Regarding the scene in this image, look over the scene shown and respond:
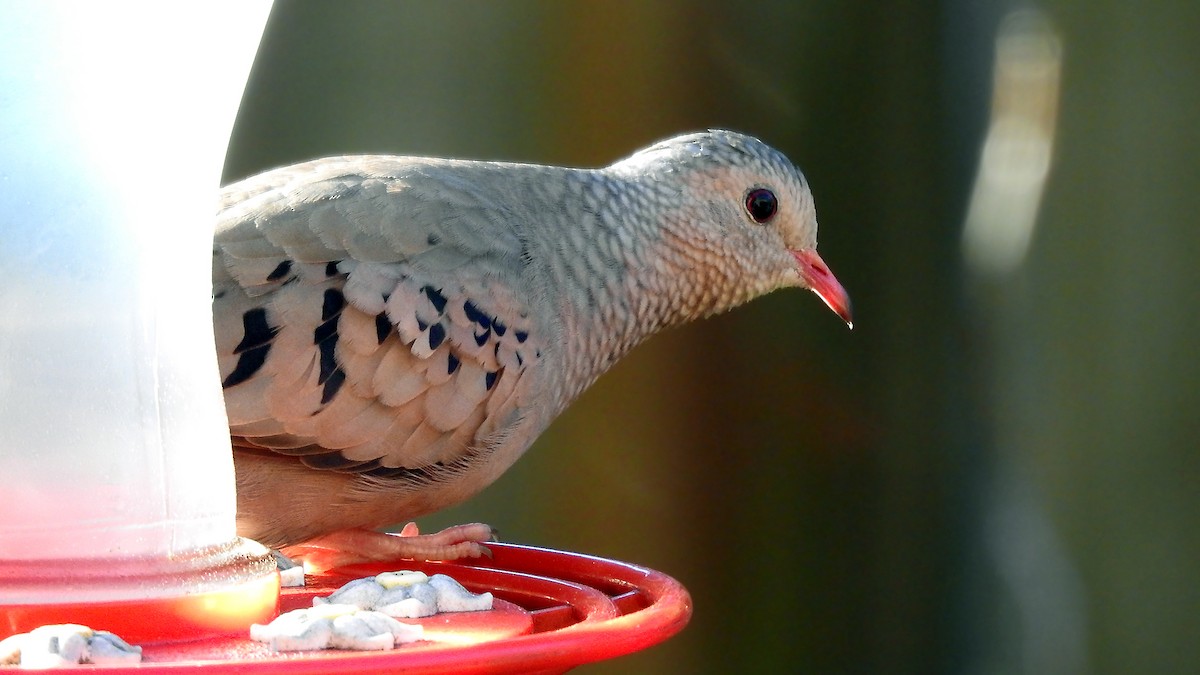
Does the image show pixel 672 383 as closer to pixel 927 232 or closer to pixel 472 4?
pixel 927 232

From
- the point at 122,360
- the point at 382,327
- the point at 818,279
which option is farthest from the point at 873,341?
the point at 122,360

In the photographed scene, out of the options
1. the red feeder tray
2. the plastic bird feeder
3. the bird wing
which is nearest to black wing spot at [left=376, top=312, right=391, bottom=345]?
the bird wing

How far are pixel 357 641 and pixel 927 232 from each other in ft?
11.1

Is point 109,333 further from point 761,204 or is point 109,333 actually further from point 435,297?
point 761,204

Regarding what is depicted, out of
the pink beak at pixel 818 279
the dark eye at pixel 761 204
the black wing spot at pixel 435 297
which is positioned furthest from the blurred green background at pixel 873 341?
the black wing spot at pixel 435 297

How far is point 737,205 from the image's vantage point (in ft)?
9.66

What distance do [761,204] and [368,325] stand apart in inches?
41.9

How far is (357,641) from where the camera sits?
1151 mm

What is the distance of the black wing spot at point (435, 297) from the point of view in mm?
2338

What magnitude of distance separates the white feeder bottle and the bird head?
5.38 feet

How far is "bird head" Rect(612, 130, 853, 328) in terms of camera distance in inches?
115

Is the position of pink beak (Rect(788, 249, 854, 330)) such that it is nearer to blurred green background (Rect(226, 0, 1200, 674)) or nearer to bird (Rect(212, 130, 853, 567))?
bird (Rect(212, 130, 853, 567))

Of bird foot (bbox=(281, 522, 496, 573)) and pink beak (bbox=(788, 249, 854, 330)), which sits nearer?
bird foot (bbox=(281, 522, 496, 573))

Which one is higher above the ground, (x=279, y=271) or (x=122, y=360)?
(x=279, y=271)
